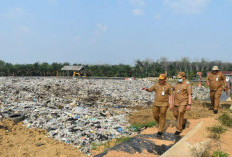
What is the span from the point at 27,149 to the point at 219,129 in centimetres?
498

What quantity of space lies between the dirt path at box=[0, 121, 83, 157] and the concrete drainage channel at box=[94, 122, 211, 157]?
3.74ft

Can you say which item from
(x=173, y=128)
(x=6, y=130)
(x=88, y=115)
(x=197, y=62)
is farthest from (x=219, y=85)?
(x=197, y=62)

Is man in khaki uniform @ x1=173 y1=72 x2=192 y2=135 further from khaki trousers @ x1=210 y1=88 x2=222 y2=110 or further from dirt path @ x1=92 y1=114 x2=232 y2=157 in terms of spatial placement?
khaki trousers @ x1=210 y1=88 x2=222 y2=110

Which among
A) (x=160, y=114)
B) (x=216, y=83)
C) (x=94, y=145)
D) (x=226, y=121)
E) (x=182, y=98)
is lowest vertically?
(x=94, y=145)

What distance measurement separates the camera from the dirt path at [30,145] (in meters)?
5.34

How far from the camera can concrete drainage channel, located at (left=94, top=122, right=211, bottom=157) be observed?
4426 millimetres

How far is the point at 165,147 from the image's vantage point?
5.49m

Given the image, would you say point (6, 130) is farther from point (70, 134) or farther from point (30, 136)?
point (70, 134)

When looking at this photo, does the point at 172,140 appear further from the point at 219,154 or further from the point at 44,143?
the point at 44,143

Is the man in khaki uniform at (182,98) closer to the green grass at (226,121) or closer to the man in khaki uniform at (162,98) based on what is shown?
the man in khaki uniform at (162,98)

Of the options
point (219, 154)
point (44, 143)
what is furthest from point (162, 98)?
point (44, 143)

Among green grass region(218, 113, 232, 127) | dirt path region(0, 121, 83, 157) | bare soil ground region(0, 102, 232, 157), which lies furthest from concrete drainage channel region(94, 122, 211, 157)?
dirt path region(0, 121, 83, 157)

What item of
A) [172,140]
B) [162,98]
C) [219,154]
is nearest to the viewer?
[219,154]

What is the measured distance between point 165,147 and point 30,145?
138 inches
